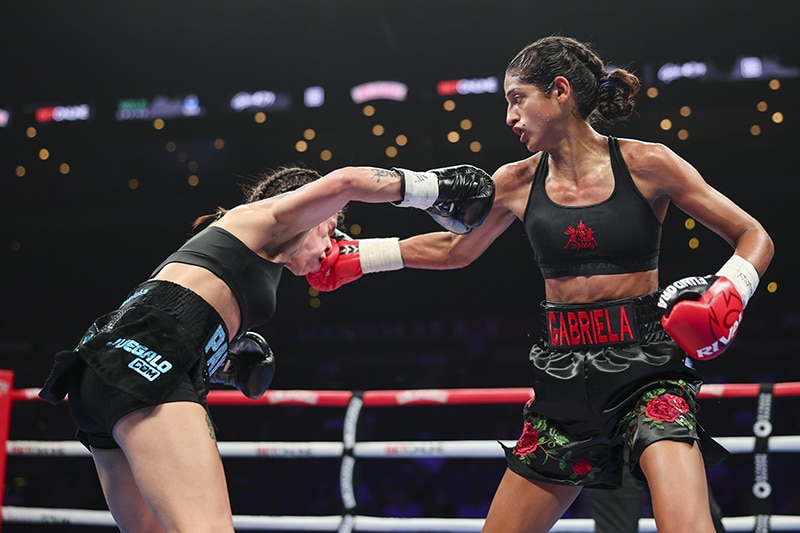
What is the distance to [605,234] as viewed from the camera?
1.98 metres

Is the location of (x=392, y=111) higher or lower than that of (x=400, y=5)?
lower

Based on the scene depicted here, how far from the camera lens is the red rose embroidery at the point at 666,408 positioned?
181cm

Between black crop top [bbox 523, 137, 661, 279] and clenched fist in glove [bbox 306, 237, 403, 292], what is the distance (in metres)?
0.56

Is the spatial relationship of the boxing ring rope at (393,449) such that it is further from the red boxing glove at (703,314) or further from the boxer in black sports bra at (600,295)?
the red boxing glove at (703,314)

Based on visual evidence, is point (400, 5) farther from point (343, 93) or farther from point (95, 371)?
point (95, 371)

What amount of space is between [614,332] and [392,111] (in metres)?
7.13

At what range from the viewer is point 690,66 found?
8250mm

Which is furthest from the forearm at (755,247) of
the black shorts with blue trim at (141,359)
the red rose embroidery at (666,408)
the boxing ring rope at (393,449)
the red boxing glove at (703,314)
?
the black shorts with blue trim at (141,359)

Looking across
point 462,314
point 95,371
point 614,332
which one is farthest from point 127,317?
point 462,314

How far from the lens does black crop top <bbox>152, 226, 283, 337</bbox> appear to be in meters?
1.89

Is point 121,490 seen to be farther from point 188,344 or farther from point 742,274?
point 742,274

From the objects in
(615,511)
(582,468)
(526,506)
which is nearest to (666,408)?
(582,468)

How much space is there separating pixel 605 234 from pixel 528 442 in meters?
0.55

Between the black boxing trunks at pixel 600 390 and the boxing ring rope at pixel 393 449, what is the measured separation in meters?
0.67
